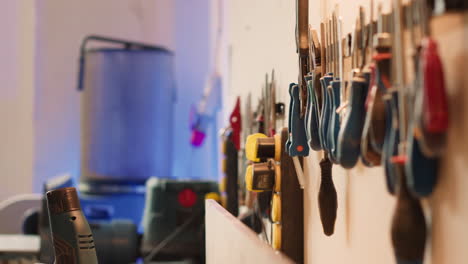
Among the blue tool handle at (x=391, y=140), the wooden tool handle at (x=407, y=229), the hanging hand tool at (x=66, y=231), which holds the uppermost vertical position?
the blue tool handle at (x=391, y=140)

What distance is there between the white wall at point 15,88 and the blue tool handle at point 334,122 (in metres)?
3.14

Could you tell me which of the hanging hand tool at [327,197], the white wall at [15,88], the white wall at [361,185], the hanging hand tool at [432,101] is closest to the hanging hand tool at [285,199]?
the white wall at [361,185]

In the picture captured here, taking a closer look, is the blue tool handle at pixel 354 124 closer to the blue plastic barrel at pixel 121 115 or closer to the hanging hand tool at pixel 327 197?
the hanging hand tool at pixel 327 197

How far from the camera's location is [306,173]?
3.19ft

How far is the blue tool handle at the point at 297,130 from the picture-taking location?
2.73 ft

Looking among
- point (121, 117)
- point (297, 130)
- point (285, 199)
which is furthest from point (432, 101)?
point (121, 117)

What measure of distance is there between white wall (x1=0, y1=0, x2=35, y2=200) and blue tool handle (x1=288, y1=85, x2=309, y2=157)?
2.96 m

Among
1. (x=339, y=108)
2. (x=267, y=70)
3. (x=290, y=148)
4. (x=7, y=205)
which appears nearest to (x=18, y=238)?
(x=7, y=205)

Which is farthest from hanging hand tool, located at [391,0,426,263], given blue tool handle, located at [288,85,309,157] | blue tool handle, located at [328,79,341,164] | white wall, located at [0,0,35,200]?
white wall, located at [0,0,35,200]

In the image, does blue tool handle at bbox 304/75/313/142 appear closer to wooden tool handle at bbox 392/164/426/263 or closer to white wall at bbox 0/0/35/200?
wooden tool handle at bbox 392/164/426/263

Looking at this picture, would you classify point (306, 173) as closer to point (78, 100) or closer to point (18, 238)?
point (18, 238)

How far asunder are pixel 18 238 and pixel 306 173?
1.61 meters

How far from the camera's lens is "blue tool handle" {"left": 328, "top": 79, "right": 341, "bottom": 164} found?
0.61 m

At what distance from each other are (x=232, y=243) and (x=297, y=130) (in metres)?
0.21
